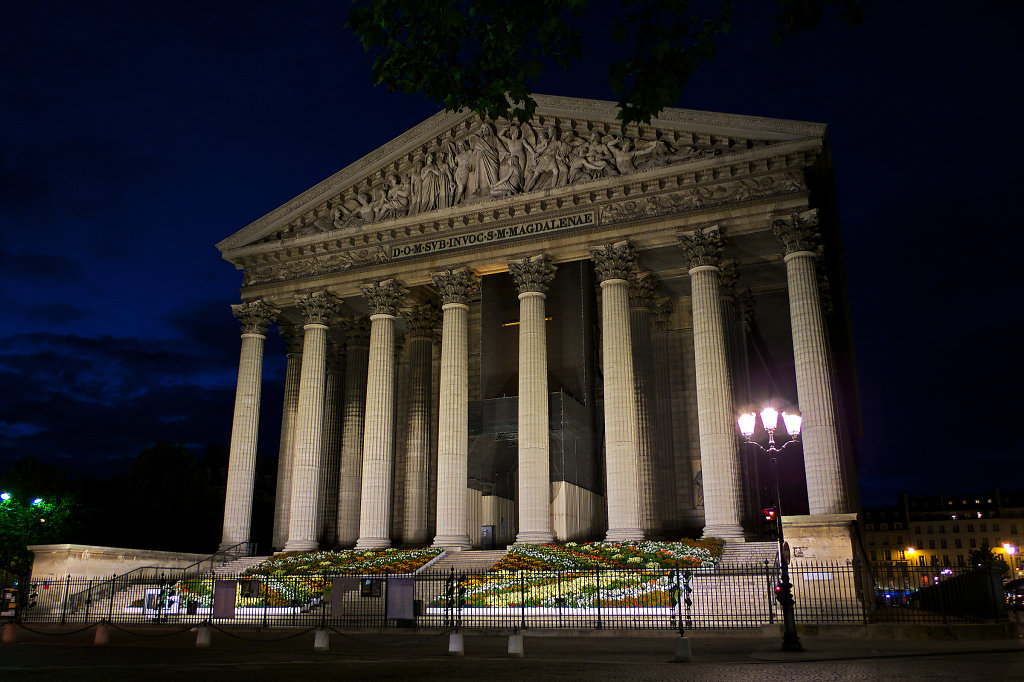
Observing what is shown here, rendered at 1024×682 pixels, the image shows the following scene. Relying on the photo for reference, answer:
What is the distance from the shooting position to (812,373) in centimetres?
2936

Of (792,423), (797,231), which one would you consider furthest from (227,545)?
(797,231)

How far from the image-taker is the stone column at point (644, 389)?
32312 millimetres

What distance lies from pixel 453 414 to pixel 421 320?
699 centimetres

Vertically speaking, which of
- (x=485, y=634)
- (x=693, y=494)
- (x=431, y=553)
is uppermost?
(x=693, y=494)

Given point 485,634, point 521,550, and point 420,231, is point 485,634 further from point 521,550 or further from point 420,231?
point 420,231

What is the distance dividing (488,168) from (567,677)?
26.7 metres

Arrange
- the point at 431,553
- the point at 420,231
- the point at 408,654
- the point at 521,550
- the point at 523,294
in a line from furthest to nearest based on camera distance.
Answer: the point at 420,231, the point at 523,294, the point at 431,553, the point at 521,550, the point at 408,654

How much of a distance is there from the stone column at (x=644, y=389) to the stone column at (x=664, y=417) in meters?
0.56

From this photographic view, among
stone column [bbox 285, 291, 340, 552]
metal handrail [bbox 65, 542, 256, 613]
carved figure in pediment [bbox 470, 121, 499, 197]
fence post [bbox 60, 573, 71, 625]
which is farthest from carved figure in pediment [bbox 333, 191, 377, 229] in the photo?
fence post [bbox 60, 573, 71, 625]

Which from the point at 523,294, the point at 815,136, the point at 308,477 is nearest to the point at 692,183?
the point at 815,136

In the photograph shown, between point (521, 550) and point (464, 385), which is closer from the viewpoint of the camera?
point (521, 550)

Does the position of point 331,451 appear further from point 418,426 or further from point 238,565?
point 238,565

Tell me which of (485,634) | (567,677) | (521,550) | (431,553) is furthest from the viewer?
(431,553)

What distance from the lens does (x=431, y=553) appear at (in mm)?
32000
